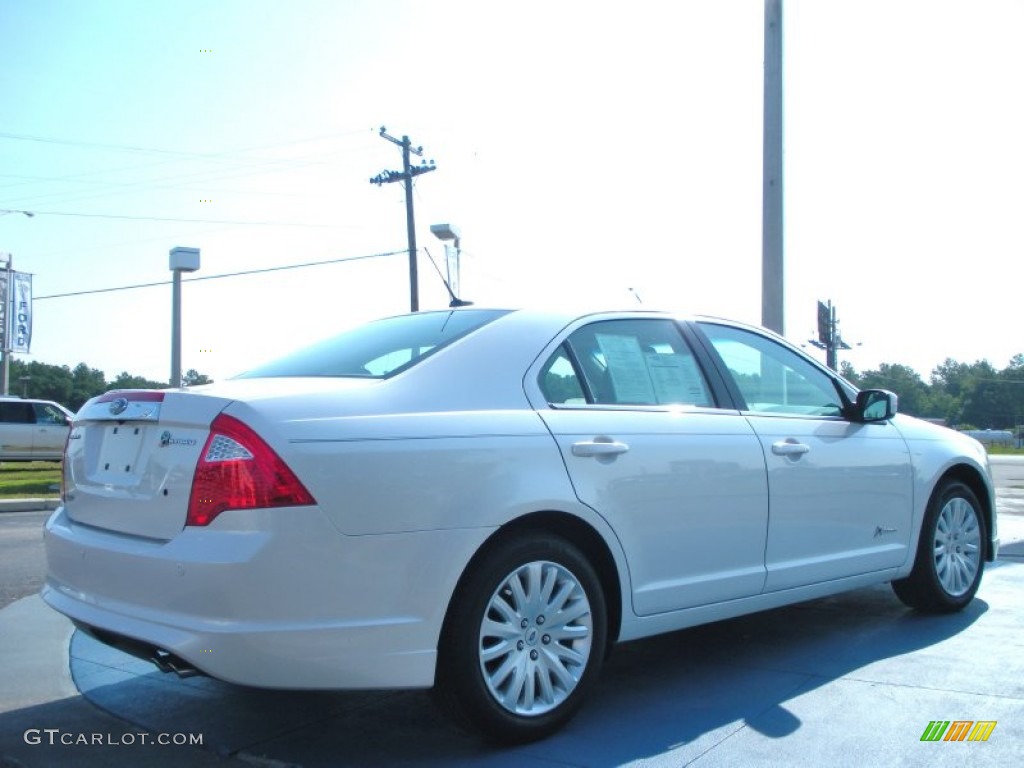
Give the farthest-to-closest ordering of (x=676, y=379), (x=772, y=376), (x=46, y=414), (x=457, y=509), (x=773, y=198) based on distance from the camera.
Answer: (x=46, y=414) < (x=773, y=198) < (x=772, y=376) < (x=676, y=379) < (x=457, y=509)

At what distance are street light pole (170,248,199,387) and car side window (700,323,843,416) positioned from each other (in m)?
15.6

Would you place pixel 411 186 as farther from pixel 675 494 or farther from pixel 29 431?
pixel 675 494

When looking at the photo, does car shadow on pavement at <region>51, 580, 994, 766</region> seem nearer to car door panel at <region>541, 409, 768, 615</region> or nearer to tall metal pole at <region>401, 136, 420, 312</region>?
car door panel at <region>541, 409, 768, 615</region>

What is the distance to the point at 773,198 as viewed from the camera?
10195 millimetres

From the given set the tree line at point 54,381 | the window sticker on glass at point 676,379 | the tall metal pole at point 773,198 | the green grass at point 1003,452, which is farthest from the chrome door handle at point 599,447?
the tree line at point 54,381

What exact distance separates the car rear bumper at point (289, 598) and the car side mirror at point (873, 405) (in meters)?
2.63

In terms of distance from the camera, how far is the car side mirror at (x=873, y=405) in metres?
4.99

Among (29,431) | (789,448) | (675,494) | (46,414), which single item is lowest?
(29,431)

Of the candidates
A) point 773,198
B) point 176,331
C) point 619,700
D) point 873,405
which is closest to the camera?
point 619,700

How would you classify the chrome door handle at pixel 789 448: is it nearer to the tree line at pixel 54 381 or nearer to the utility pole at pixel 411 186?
the utility pole at pixel 411 186

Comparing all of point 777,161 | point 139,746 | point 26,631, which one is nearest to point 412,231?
point 777,161

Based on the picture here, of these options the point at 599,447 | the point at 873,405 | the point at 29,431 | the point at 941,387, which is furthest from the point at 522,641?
the point at 941,387

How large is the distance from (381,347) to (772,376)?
209 centimetres

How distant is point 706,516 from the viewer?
401cm
